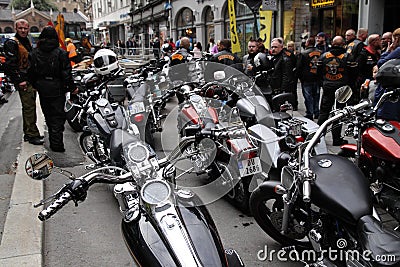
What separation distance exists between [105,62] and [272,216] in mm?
3751

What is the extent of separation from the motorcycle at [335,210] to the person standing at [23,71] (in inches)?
186

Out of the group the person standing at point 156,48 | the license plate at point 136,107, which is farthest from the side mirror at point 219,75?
the person standing at point 156,48

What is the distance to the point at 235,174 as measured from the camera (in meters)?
3.85

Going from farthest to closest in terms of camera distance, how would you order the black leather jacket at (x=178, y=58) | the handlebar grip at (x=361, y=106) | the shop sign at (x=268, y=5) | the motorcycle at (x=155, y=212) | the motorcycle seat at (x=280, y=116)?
1. the shop sign at (x=268, y=5)
2. the black leather jacket at (x=178, y=58)
3. the motorcycle seat at (x=280, y=116)
4. the handlebar grip at (x=361, y=106)
5. the motorcycle at (x=155, y=212)

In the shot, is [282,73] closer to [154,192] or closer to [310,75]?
[310,75]

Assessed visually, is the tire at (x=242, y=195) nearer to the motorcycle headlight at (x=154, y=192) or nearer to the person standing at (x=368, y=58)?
the motorcycle headlight at (x=154, y=192)

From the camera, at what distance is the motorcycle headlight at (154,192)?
2.09 metres

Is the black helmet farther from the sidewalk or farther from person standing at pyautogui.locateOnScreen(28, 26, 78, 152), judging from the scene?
person standing at pyautogui.locateOnScreen(28, 26, 78, 152)

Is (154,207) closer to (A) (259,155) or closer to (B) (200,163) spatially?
(B) (200,163)

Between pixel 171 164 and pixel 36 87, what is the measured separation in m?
4.47

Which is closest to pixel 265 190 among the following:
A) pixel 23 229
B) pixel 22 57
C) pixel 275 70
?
pixel 23 229

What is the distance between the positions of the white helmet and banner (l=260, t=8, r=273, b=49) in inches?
226

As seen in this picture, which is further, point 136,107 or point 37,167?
point 136,107

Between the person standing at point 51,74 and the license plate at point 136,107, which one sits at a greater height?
the person standing at point 51,74
